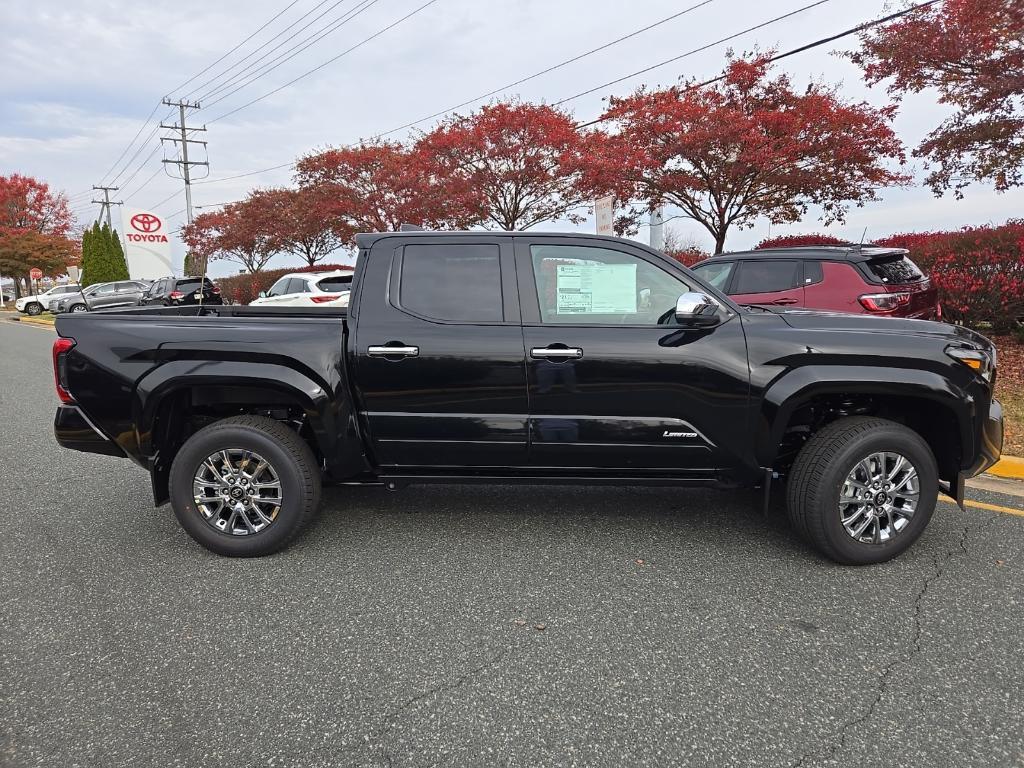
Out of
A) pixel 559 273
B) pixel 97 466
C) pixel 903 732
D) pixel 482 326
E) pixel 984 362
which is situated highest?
pixel 559 273

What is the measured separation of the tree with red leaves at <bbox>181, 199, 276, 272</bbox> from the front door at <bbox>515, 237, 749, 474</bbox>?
1145 inches

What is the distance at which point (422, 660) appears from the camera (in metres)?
2.60

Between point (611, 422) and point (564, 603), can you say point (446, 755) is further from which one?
point (611, 422)

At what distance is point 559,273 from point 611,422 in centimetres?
91

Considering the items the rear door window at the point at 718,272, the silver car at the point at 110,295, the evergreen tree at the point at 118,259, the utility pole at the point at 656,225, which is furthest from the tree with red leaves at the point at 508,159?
the evergreen tree at the point at 118,259

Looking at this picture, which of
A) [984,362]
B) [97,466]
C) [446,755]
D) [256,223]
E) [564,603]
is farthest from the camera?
[256,223]

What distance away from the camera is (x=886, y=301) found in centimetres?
672

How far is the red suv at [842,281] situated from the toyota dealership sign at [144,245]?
46834mm

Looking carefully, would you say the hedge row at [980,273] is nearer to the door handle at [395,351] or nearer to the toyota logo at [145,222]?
the door handle at [395,351]

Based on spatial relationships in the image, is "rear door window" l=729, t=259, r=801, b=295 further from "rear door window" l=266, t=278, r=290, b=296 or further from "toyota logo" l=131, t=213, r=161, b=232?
"toyota logo" l=131, t=213, r=161, b=232

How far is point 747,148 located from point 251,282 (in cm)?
2383

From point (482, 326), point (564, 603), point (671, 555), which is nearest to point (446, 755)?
point (564, 603)

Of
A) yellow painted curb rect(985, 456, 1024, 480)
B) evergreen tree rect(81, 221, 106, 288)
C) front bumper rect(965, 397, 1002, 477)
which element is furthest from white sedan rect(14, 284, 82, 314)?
front bumper rect(965, 397, 1002, 477)

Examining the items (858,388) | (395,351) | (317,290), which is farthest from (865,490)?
(317,290)
